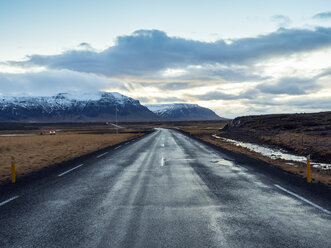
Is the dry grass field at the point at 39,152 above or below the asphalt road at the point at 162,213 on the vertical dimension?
below

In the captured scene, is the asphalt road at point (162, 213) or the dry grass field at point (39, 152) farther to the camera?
the dry grass field at point (39, 152)

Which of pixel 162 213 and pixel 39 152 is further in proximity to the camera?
pixel 39 152

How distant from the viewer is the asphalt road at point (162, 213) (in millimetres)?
4648

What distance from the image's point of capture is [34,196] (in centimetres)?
753

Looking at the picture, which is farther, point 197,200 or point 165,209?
point 197,200

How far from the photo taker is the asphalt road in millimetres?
4648

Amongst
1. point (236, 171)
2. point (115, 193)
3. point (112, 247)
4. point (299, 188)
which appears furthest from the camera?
point (236, 171)

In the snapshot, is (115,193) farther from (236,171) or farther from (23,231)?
(236,171)

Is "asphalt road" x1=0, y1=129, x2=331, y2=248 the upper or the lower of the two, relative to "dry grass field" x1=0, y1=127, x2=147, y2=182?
upper

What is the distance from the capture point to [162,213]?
19.8 ft

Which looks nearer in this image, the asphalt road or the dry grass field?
the asphalt road

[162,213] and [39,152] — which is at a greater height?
[162,213]

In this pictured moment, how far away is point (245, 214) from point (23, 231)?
4.49 metres

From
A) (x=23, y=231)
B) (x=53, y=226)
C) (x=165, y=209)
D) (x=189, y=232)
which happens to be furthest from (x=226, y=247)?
(x=23, y=231)
